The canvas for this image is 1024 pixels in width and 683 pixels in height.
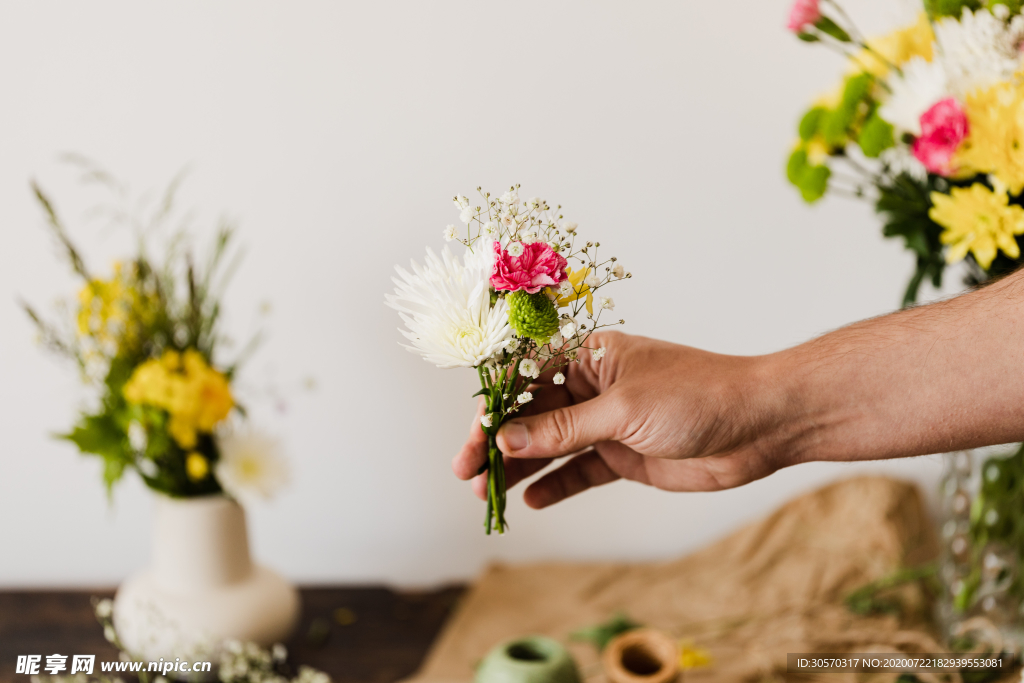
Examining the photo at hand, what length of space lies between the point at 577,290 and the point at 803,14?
0.54 meters

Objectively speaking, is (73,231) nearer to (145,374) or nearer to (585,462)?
(145,374)

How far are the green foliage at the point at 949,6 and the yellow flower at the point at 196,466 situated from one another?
3.74 feet

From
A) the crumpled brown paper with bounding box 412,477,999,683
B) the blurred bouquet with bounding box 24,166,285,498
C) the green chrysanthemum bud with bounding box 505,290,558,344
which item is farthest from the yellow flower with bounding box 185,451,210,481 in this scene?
the green chrysanthemum bud with bounding box 505,290,558,344

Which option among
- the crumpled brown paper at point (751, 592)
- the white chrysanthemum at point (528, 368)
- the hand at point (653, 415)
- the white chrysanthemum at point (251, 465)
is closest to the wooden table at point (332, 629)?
the crumpled brown paper at point (751, 592)

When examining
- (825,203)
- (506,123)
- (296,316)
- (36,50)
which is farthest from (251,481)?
(825,203)

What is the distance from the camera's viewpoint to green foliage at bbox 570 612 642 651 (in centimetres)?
125

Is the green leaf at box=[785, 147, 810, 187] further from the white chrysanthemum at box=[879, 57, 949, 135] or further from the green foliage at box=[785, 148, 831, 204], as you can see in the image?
A: the white chrysanthemum at box=[879, 57, 949, 135]

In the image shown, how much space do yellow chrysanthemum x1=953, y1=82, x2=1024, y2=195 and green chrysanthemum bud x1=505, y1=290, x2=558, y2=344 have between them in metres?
0.55

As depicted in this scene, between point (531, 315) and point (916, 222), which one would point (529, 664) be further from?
point (916, 222)

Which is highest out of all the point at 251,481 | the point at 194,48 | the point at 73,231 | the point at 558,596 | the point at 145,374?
the point at 194,48

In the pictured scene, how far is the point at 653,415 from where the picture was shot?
74 centimetres

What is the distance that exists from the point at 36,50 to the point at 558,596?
134 centimetres

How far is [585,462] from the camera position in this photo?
0.98 m

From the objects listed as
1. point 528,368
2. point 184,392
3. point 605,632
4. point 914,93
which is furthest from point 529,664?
point 914,93
